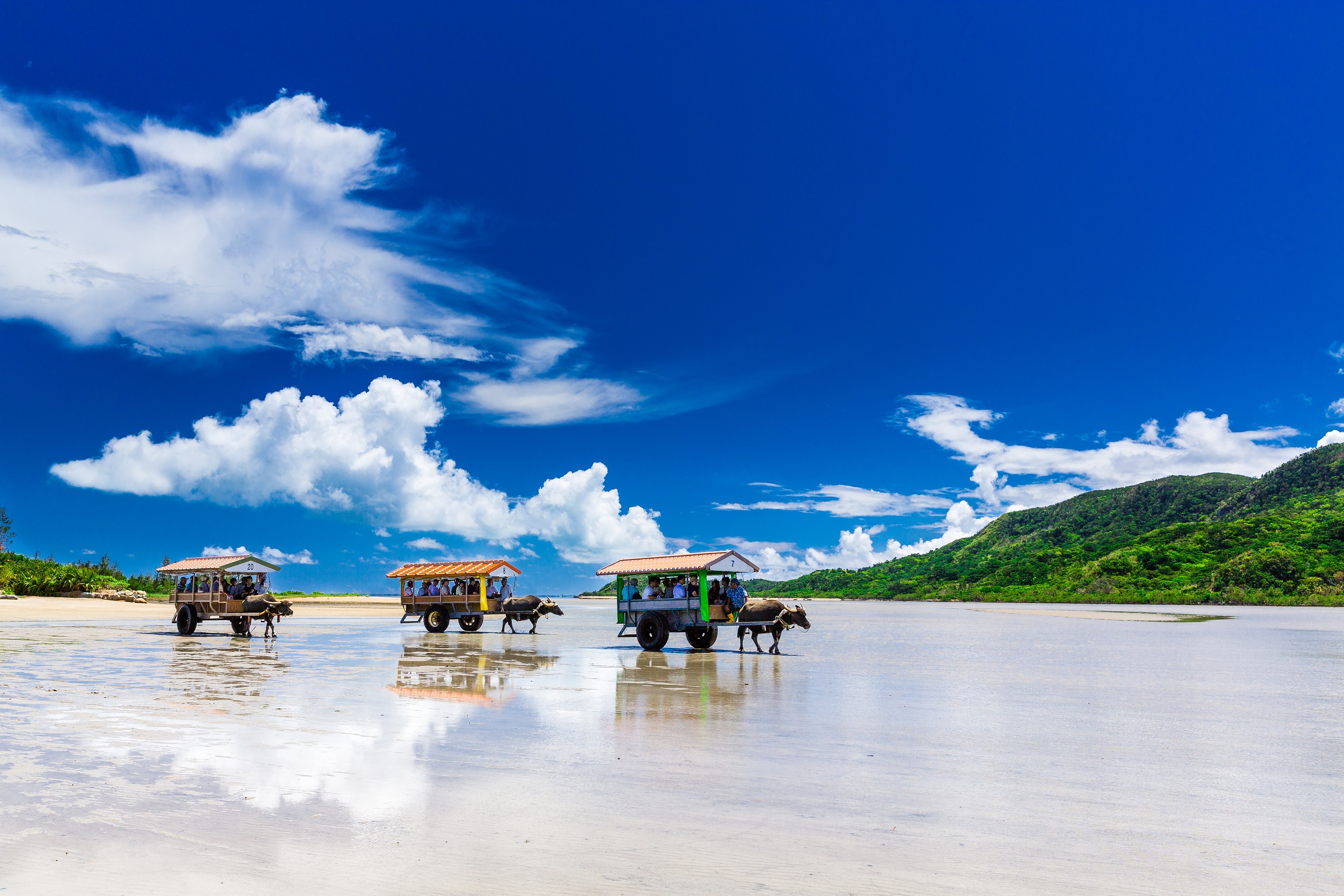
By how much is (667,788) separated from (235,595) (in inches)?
1243

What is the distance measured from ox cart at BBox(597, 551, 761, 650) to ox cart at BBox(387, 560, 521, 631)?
32.1ft

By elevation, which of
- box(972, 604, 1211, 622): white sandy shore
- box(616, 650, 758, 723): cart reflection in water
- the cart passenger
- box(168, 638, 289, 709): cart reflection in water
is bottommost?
box(972, 604, 1211, 622): white sandy shore

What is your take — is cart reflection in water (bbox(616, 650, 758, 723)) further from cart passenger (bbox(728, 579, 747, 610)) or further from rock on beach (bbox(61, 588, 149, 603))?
rock on beach (bbox(61, 588, 149, 603))

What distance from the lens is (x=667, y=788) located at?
372 inches

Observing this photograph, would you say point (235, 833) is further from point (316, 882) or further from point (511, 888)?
point (511, 888)

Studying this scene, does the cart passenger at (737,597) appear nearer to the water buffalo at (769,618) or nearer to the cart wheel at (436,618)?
the water buffalo at (769,618)

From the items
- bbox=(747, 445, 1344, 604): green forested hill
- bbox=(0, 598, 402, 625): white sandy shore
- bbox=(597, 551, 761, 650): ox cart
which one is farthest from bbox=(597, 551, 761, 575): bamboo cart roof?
bbox=(747, 445, 1344, 604): green forested hill

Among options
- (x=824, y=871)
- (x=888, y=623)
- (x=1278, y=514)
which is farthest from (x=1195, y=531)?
(x=824, y=871)

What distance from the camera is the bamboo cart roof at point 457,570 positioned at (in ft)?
125

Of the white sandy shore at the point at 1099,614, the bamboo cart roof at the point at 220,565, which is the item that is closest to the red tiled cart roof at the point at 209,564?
the bamboo cart roof at the point at 220,565

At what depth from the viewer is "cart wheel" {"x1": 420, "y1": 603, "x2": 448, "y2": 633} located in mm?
39500

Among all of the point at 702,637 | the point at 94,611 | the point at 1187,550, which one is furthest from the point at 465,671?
the point at 1187,550

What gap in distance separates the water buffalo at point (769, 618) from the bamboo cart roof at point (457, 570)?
13806 mm

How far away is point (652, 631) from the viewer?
97.1ft
